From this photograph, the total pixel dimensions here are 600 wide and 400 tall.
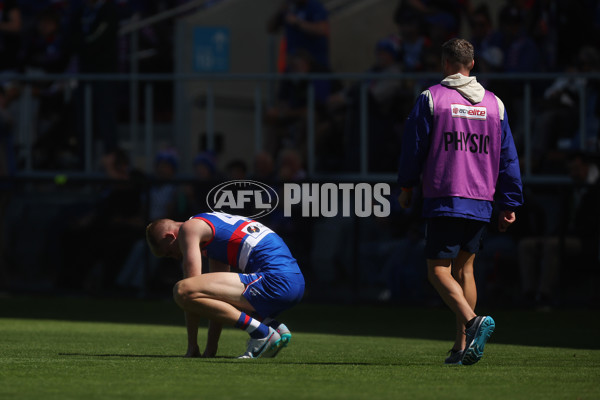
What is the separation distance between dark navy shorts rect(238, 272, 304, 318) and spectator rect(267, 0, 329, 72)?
8.47m

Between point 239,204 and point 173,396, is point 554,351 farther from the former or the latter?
point 239,204

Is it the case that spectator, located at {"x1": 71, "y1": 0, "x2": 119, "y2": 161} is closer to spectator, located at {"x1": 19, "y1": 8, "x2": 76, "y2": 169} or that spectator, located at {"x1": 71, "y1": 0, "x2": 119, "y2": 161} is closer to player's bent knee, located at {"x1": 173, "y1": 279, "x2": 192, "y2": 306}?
spectator, located at {"x1": 19, "y1": 8, "x2": 76, "y2": 169}

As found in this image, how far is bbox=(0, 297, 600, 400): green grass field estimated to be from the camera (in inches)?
244

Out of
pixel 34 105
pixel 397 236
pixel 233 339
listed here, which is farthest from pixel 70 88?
pixel 233 339

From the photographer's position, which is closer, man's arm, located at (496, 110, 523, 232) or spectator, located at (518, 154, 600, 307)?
man's arm, located at (496, 110, 523, 232)

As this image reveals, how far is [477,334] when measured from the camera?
7.14 meters

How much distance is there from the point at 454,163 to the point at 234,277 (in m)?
1.63

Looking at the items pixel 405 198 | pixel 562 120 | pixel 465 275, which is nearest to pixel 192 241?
pixel 405 198

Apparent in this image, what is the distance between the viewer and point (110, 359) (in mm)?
7918

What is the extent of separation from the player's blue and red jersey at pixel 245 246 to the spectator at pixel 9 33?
33.5 feet

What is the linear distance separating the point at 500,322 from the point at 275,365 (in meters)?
4.96

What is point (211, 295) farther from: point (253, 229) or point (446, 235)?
point (446, 235)

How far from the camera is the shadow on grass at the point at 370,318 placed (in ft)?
34.8

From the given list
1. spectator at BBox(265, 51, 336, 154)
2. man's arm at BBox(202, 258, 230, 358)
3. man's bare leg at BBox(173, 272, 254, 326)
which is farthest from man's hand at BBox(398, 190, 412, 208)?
spectator at BBox(265, 51, 336, 154)
